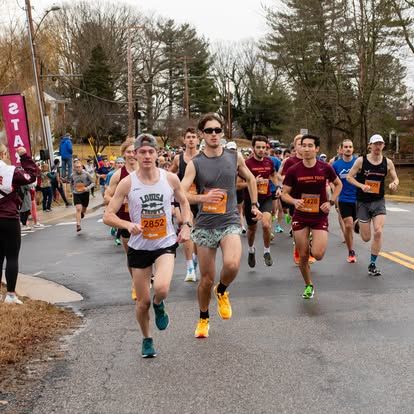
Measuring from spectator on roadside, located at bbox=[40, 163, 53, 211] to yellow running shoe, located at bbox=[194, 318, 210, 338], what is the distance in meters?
16.4

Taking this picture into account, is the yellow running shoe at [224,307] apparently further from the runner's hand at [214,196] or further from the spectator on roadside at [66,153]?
the spectator on roadside at [66,153]

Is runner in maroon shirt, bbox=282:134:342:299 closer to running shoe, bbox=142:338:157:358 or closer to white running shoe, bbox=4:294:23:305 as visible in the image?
running shoe, bbox=142:338:157:358

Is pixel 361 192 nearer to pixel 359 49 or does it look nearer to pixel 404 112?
pixel 359 49

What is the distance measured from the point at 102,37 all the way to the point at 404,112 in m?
32.2

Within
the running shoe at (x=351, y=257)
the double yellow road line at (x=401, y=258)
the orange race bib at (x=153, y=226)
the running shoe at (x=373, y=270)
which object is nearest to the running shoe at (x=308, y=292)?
the running shoe at (x=373, y=270)

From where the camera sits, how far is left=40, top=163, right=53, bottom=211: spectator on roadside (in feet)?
74.3

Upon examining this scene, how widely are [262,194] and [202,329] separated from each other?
15.8 feet

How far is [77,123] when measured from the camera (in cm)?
6150

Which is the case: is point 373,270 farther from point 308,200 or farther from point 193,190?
point 193,190

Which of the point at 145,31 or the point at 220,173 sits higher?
the point at 145,31

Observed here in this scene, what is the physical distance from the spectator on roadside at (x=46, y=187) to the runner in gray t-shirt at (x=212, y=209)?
53.7ft

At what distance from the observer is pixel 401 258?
36.7 feet

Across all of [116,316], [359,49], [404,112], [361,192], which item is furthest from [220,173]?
[404,112]

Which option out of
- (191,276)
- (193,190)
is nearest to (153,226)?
(193,190)
